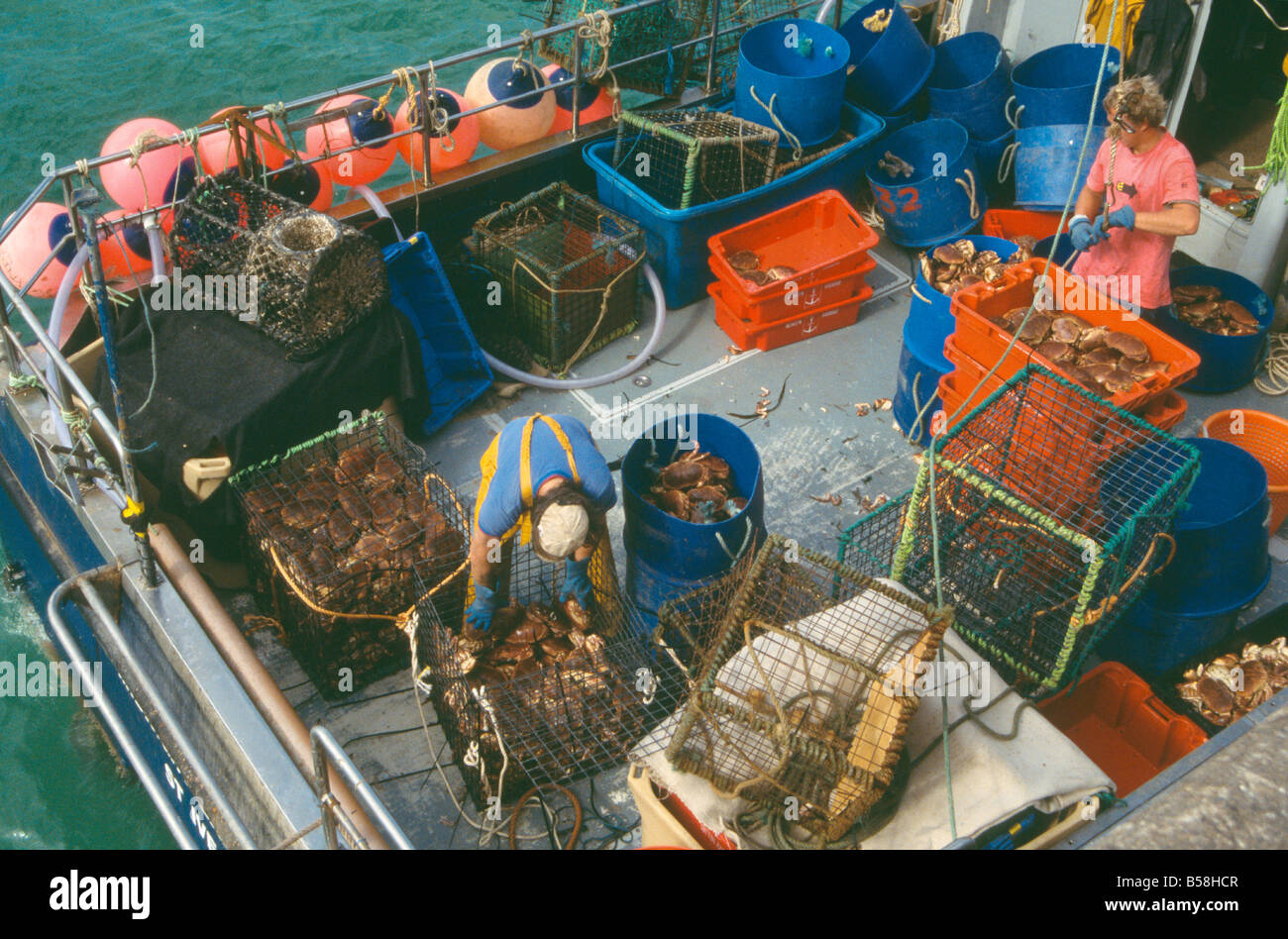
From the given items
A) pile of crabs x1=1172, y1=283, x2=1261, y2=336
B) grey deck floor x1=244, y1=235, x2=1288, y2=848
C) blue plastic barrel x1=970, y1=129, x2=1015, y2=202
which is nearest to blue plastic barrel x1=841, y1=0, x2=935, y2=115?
blue plastic barrel x1=970, y1=129, x2=1015, y2=202

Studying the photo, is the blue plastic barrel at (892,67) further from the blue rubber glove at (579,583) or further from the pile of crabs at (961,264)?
the blue rubber glove at (579,583)

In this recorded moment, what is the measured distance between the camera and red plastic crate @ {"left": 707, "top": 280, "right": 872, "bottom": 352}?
6848 mm

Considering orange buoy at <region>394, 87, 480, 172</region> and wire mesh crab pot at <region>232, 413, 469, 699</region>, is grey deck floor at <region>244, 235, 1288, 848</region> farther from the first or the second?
orange buoy at <region>394, 87, 480, 172</region>

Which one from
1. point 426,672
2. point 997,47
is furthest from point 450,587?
point 997,47

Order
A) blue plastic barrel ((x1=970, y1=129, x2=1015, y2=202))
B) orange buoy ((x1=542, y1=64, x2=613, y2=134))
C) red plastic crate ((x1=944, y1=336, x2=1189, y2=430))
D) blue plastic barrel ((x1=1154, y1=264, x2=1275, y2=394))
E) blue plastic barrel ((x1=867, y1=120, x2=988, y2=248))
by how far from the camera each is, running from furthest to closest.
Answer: orange buoy ((x1=542, y1=64, x2=613, y2=134)), blue plastic barrel ((x1=970, y1=129, x2=1015, y2=202)), blue plastic barrel ((x1=867, y1=120, x2=988, y2=248)), blue plastic barrel ((x1=1154, y1=264, x2=1275, y2=394)), red plastic crate ((x1=944, y1=336, x2=1189, y2=430))

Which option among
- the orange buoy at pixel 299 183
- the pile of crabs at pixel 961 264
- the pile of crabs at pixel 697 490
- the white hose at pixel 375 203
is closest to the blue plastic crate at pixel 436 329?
the white hose at pixel 375 203

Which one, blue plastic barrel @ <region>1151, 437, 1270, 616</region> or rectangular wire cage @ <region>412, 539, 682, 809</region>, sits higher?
blue plastic barrel @ <region>1151, 437, 1270, 616</region>

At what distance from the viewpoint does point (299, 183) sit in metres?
6.33

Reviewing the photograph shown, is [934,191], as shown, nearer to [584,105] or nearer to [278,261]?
[584,105]

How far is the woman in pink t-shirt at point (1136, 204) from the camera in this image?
5316mm

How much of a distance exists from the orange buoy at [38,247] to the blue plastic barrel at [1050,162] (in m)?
5.88

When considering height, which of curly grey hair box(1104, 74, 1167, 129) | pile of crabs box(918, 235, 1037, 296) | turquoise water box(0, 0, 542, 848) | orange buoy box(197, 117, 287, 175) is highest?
curly grey hair box(1104, 74, 1167, 129)

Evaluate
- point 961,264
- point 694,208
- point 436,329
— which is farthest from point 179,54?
point 961,264

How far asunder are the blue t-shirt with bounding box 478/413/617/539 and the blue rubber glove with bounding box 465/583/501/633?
29 cm
